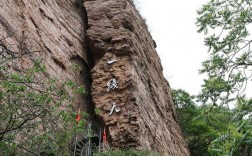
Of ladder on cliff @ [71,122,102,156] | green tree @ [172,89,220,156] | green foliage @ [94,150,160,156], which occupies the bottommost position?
green foliage @ [94,150,160,156]

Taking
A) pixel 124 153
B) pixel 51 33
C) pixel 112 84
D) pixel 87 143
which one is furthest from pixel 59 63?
pixel 124 153

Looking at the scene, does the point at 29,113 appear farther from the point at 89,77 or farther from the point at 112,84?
the point at 89,77

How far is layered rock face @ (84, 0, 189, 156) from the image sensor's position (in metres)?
10.9

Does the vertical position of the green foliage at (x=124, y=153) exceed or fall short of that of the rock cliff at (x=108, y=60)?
it falls short

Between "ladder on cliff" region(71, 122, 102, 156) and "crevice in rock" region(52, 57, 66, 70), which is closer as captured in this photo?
"ladder on cliff" region(71, 122, 102, 156)

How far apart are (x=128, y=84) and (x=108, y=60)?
1561 millimetres

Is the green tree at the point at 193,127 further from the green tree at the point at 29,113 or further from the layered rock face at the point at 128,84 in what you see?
the green tree at the point at 29,113

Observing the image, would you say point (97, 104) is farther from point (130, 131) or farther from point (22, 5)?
point (22, 5)

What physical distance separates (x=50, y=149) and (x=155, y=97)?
809 cm

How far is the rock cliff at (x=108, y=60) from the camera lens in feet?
34.7

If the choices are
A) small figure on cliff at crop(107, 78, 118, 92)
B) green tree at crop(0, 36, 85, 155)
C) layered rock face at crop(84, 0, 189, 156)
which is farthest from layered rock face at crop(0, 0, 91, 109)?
green tree at crop(0, 36, 85, 155)

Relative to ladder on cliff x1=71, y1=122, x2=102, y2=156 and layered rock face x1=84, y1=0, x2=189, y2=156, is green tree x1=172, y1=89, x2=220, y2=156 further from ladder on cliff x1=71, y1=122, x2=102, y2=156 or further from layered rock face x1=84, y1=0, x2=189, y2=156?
ladder on cliff x1=71, y1=122, x2=102, y2=156

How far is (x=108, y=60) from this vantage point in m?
12.8

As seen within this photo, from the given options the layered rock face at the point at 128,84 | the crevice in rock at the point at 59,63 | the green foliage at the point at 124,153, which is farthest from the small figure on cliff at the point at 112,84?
the green foliage at the point at 124,153
